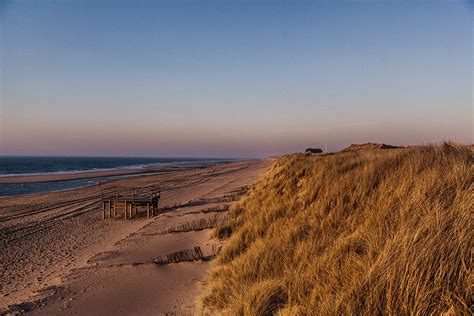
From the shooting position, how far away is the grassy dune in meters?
3.13

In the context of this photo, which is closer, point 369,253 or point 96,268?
point 369,253

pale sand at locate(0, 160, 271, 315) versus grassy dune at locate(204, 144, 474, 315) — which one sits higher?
grassy dune at locate(204, 144, 474, 315)

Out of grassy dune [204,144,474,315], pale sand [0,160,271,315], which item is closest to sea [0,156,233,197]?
pale sand [0,160,271,315]

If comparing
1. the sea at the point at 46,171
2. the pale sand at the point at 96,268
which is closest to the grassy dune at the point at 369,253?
the pale sand at the point at 96,268

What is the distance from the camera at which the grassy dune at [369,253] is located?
313 cm

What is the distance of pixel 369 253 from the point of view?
394cm

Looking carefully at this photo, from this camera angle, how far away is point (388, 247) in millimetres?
3602

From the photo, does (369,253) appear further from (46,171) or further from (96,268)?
(46,171)

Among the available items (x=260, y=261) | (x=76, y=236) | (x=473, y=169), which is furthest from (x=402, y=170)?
(x=76, y=236)

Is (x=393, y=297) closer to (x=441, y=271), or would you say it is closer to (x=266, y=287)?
(x=441, y=271)

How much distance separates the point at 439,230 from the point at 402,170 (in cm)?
401

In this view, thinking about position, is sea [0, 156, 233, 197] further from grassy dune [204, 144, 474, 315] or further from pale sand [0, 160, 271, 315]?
grassy dune [204, 144, 474, 315]

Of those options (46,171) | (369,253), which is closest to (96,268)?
(369,253)

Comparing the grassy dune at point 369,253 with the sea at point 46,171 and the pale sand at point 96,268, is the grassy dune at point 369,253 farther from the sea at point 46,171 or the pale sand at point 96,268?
the sea at point 46,171
